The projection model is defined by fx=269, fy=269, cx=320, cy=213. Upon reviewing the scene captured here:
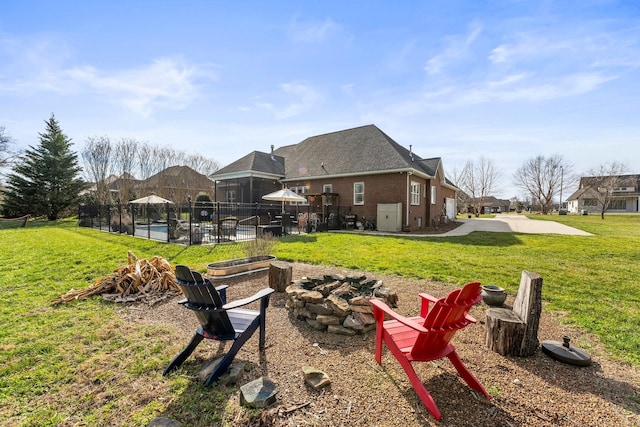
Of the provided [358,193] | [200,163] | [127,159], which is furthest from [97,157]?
[358,193]

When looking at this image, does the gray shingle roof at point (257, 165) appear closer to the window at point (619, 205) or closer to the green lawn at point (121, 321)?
the green lawn at point (121, 321)

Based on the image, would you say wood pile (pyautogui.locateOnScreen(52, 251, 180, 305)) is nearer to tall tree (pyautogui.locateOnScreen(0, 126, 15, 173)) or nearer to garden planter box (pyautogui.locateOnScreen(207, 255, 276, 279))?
garden planter box (pyautogui.locateOnScreen(207, 255, 276, 279))

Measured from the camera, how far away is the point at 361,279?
486 centimetres

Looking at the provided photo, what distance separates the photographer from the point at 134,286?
16.6 feet

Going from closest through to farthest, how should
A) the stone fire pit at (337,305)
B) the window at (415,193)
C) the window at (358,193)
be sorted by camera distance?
the stone fire pit at (337,305)
the window at (415,193)
the window at (358,193)

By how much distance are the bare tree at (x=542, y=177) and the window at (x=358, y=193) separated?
44368 millimetres

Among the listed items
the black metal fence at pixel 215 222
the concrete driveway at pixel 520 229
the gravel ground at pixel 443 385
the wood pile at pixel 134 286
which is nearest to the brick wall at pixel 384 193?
the black metal fence at pixel 215 222

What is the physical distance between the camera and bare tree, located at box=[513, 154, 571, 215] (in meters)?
46.5

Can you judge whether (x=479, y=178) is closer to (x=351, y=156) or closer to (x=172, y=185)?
(x=351, y=156)

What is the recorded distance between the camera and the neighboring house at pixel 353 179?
16953 millimetres

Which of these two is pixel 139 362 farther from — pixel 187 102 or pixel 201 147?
pixel 201 147

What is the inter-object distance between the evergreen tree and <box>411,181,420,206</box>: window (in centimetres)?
3185

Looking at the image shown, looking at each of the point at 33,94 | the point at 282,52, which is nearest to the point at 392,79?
the point at 282,52

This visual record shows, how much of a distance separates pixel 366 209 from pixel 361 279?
534 inches
